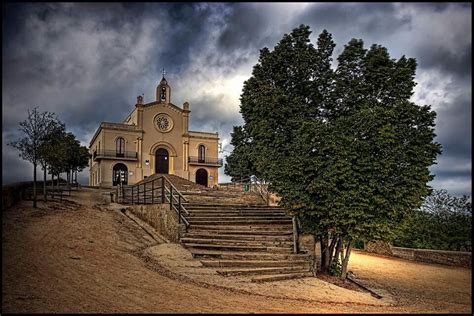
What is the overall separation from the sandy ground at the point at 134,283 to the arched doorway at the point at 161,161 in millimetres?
24033

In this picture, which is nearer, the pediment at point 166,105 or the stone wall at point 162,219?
the stone wall at point 162,219

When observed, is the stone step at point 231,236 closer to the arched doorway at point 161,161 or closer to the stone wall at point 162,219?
the stone wall at point 162,219

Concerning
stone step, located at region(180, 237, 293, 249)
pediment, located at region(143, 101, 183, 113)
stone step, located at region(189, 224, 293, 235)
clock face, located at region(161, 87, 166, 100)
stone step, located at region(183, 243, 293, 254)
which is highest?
clock face, located at region(161, 87, 166, 100)

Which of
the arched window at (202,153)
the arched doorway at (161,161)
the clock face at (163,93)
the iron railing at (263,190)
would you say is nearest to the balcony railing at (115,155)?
the arched doorway at (161,161)

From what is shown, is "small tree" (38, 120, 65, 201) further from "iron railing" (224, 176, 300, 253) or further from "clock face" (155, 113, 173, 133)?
"clock face" (155, 113, 173, 133)

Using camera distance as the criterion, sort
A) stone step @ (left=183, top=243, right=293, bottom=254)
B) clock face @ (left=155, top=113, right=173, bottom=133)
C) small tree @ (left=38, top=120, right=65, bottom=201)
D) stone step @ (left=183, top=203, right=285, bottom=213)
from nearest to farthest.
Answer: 1. stone step @ (left=183, top=243, right=293, bottom=254)
2. stone step @ (left=183, top=203, right=285, bottom=213)
3. small tree @ (left=38, top=120, right=65, bottom=201)
4. clock face @ (left=155, top=113, right=173, bottom=133)

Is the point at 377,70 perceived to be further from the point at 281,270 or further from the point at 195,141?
the point at 195,141

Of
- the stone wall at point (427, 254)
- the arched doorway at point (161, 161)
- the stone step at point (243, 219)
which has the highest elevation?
the arched doorway at point (161, 161)

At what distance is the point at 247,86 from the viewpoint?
1382 centimetres

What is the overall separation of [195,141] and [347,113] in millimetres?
29377

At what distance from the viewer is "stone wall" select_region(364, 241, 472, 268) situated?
1672cm

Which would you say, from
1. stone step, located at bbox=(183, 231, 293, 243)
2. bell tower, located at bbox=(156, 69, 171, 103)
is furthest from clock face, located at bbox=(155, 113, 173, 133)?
stone step, located at bbox=(183, 231, 293, 243)

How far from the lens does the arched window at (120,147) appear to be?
3672 centimetres

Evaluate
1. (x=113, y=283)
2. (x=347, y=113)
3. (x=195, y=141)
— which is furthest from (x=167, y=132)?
(x=113, y=283)
